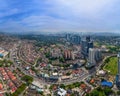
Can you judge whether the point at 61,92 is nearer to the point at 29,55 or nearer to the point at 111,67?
the point at 111,67

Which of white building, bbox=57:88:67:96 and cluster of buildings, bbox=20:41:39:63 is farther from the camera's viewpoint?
cluster of buildings, bbox=20:41:39:63

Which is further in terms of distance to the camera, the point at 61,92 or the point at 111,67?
the point at 111,67

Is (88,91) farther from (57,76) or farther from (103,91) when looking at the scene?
(57,76)

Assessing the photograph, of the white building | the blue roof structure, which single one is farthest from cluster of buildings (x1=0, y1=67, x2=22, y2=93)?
the blue roof structure

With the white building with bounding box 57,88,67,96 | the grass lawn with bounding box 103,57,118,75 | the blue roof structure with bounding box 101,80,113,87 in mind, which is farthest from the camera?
the grass lawn with bounding box 103,57,118,75

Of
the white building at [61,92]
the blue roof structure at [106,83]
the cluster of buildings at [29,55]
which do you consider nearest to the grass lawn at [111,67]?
the blue roof structure at [106,83]

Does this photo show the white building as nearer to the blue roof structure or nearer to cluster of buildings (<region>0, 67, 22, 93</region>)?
cluster of buildings (<region>0, 67, 22, 93</region>)

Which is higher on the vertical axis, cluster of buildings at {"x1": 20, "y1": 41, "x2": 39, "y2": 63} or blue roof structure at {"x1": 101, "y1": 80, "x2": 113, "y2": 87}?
cluster of buildings at {"x1": 20, "y1": 41, "x2": 39, "y2": 63}

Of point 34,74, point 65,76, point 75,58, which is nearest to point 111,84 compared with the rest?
point 65,76

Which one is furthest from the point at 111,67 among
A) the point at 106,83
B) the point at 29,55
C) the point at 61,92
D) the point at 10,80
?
the point at 29,55

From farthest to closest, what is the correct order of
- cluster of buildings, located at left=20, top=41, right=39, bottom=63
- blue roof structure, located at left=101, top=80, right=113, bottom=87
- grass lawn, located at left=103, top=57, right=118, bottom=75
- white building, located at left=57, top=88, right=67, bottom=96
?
cluster of buildings, located at left=20, top=41, right=39, bottom=63
grass lawn, located at left=103, top=57, right=118, bottom=75
blue roof structure, located at left=101, top=80, right=113, bottom=87
white building, located at left=57, top=88, right=67, bottom=96
